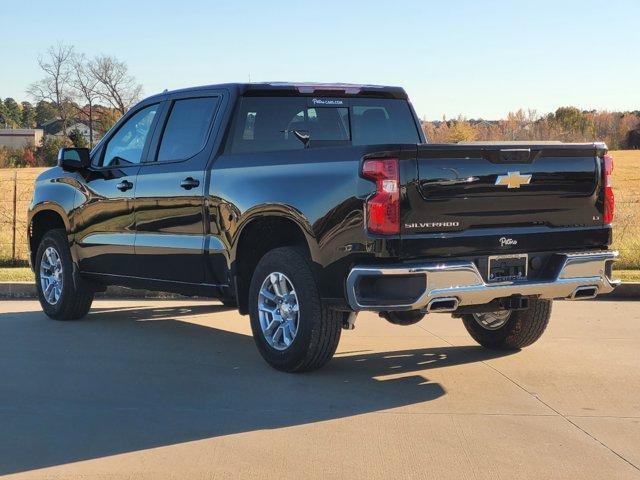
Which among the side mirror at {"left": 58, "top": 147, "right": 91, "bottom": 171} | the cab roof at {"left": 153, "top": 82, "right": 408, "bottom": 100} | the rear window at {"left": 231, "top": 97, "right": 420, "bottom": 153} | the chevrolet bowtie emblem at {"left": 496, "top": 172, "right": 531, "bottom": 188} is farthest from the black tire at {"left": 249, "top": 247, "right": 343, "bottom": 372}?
the side mirror at {"left": 58, "top": 147, "right": 91, "bottom": 171}

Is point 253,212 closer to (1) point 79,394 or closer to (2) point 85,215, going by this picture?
(1) point 79,394

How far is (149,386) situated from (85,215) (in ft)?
9.55

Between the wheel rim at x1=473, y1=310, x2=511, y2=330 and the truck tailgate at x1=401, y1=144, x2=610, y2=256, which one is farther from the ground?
the truck tailgate at x1=401, y1=144, x2=610, y2=256

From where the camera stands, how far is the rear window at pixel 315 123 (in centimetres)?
777

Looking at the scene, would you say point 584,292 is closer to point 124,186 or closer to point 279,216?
point 279,216

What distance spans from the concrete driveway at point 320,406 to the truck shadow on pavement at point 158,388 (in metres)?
0.02

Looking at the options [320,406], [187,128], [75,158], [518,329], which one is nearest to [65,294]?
[75,158]

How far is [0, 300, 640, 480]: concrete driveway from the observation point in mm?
4914

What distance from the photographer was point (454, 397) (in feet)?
20.8

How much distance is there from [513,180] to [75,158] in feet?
14.3

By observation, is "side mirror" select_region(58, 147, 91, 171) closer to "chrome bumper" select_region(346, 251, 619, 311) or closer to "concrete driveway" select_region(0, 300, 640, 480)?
"concrete driveway" select_region(0, 300, 640, 480)

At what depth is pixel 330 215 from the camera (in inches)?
252

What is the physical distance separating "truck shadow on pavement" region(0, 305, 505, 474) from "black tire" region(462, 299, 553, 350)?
0.14m

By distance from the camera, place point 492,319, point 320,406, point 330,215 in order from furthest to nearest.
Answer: point 492,319, point 330,215, point 320,406
